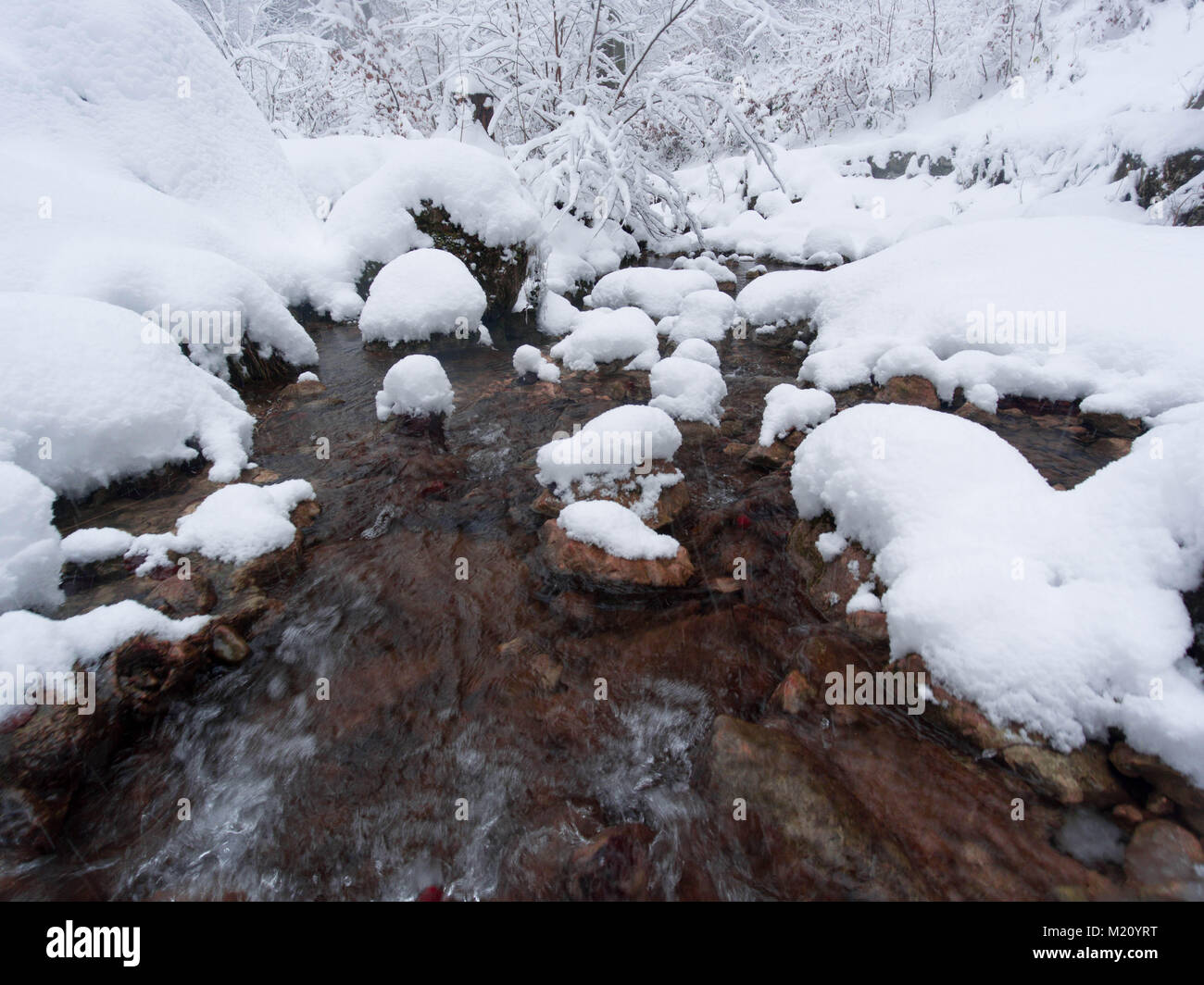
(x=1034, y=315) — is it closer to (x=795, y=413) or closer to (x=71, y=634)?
(x=795, y=413)

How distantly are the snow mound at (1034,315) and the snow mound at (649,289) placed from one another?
2.62 metres

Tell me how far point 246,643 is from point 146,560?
960 millimetres

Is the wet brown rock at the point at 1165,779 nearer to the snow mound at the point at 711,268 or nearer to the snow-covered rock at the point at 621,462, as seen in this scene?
the snow-covered rock at the point at 621,462

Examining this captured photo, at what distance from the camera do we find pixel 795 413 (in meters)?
4.96

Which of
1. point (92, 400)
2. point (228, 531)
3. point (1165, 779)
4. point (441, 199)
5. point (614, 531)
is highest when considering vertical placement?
point (441, 199)

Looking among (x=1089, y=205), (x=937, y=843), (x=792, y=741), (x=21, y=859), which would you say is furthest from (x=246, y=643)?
(x=1089, y=205)

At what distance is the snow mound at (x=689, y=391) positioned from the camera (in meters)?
5.47

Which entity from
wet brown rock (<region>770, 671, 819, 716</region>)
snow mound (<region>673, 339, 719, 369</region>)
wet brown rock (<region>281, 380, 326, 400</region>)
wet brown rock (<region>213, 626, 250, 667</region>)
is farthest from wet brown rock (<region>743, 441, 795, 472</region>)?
wet brown rock (<region>281, 380, 326, 400</region>)

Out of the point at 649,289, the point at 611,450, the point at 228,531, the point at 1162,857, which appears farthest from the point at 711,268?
the point at 1162,857

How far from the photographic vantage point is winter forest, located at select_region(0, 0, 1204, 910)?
7.27ft

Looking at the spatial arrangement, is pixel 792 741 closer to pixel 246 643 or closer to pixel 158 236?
pixel 246 643

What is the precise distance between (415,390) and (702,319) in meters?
4.55

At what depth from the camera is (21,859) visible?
2.20 m

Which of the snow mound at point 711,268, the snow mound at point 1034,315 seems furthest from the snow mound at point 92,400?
the snow mound at point 711,268
